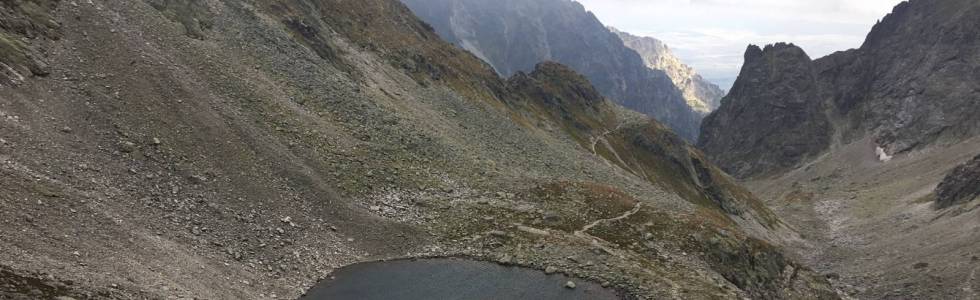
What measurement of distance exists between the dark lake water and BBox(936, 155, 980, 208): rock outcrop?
10513 cm

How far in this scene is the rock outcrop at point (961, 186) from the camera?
114625mm

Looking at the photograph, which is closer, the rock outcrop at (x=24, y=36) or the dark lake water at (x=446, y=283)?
the rock outcrop at (x=24, y=36)

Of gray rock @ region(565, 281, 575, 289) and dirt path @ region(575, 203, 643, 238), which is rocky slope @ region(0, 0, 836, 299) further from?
gray rock @ region(565, 281, 575, 289)

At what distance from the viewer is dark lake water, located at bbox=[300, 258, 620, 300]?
4216 cm

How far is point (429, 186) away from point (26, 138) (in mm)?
31523

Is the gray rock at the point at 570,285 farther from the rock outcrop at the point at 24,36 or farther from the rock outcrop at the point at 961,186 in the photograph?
the rock outcrop at the point at 961,186

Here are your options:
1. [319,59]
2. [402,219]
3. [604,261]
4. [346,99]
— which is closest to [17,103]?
[402,219]

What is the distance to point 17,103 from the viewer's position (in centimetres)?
3891

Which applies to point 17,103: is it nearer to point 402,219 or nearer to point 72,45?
point 72,45

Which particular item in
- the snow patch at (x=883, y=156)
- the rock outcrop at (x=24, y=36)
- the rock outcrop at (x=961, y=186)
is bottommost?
the rock outcrop at (x=24, y=36)

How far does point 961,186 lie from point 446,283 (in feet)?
395

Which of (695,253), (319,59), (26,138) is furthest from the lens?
(319,59)

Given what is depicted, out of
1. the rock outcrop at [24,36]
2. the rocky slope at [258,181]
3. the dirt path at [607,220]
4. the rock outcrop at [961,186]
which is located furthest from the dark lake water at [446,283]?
the rock outcrop at [961,186]

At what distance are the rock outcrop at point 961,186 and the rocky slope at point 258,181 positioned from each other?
71361 millimetres
